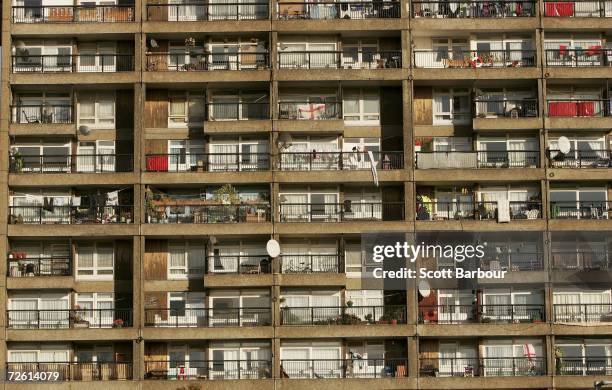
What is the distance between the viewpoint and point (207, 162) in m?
80.1

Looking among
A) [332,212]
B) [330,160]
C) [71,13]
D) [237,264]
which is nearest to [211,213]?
[237,264]

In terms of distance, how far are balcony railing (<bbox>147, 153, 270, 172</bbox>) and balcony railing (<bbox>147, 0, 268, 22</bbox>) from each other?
7522mm

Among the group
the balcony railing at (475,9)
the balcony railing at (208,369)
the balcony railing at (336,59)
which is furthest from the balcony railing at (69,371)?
the balcony railing at (475,9)

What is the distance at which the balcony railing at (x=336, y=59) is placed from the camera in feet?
264

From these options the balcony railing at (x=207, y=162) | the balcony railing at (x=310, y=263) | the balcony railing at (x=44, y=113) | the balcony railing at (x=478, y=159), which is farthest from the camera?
the balcony railing at (x=44, y=113)

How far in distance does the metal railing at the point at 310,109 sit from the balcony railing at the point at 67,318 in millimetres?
13731

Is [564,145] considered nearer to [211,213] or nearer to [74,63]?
[211,213]

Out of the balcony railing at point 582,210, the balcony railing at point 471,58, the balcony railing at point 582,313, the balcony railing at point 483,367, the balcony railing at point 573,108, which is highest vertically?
the balcony railing at point 471,58

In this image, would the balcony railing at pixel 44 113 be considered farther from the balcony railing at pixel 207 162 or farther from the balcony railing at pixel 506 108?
the balcony railing at pixel 506 108

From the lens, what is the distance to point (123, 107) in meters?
80.9

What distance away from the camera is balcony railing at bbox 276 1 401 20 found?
8044 centimetres

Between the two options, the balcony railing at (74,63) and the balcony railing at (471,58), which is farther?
the balcony railing at (471,58)

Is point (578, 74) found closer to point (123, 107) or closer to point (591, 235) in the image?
point (591, 235)

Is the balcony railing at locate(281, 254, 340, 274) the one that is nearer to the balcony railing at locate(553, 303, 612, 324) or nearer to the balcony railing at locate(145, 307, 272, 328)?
the balcony railing at locate(145, 307, 272, 328)
